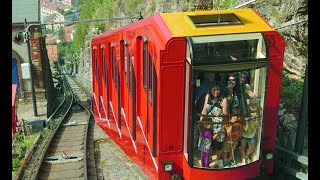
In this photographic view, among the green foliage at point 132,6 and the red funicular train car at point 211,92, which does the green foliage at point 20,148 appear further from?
the green foliage at point 132,6

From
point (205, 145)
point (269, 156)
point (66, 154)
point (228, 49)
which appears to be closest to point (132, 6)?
point (66, 154)

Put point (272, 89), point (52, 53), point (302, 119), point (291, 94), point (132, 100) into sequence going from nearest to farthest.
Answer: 1. point (272, 89)
2. point (302, 119)
3. point (132, 100)
4. point (291, 94)
5. point (52, 53)

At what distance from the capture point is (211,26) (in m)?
5.17

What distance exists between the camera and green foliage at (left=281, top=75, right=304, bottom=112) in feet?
27.8

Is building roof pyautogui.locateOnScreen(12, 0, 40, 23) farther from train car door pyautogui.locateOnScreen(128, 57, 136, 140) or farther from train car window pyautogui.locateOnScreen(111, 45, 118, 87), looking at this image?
train car door pyautogui.locateOnScreen(128, 57, 136, 140)

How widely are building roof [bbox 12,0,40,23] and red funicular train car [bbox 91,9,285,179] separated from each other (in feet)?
57.0

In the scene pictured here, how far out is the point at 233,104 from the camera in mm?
5047

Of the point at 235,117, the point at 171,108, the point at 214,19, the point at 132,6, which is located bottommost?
the point at 235,117

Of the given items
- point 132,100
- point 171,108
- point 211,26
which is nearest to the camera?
point 171,108

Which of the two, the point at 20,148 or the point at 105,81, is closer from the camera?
the point at 105,81

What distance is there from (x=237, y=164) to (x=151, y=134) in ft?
Answer: 4.67

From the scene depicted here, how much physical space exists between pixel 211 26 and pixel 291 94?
15.8 feet

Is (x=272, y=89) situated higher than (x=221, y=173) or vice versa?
(x=272, y=89)

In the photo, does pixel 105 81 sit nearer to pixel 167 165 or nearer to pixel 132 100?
pixel 132 100
